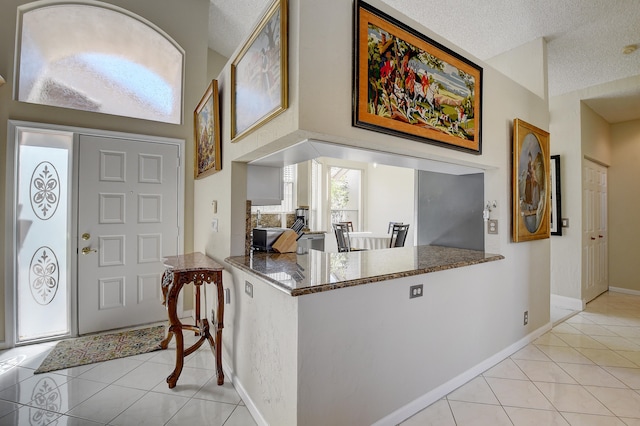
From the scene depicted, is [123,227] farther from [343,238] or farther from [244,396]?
[343,238]

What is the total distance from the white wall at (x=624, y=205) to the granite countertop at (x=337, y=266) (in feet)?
14.3

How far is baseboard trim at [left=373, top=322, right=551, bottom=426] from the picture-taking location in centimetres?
182

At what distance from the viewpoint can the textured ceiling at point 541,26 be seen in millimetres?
2881

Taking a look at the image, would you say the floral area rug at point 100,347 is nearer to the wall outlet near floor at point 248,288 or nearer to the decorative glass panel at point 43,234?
the decorative glass panel at point 43,234

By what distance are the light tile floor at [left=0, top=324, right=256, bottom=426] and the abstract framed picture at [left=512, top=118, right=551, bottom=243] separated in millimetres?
2832

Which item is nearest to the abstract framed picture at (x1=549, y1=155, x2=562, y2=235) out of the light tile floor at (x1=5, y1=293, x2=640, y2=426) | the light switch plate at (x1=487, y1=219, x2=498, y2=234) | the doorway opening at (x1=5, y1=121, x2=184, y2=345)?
the light tile floor at (x1=5, y1=293, x2=640, y2=426)

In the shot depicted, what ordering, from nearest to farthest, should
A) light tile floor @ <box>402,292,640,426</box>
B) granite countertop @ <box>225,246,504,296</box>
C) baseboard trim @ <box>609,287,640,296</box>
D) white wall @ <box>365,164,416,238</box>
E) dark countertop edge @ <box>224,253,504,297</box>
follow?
dark countertop edge @ <box>224,253,504,297</box> < granite countertop @ <box>225,246,504,296</box> < light tile floor @ <box>402,292,640,426</box> < baseboard trim @ <box>609,287,640,296</box> < white wall @ <box>365,164,416,238</box>

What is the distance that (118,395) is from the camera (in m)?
2.07

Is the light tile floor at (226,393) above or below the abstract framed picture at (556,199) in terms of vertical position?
below

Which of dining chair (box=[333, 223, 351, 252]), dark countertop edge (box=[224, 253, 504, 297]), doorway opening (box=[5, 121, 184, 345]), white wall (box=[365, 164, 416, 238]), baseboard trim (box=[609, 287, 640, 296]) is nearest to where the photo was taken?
dark countertop edge (box=[224, 253, 504, 297])

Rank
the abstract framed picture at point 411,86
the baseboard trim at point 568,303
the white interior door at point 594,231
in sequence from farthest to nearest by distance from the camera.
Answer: the white interior door at point 594,231 → the baseboard trim at point 568,303 → the abstract framed picture at point 411,86

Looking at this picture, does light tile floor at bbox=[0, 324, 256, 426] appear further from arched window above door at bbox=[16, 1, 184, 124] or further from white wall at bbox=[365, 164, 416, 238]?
white wall at bbox=[365, 164, 416, 238]

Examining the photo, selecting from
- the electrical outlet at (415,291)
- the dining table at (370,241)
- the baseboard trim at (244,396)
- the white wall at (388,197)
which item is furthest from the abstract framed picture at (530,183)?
the white wall at (388,197)

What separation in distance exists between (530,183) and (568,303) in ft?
8.23
